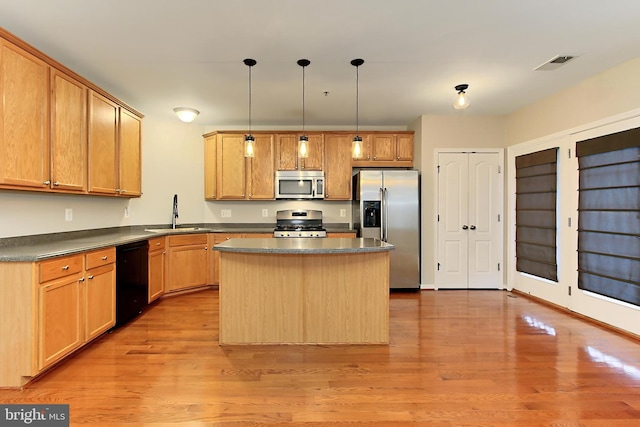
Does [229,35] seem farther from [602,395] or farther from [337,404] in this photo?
[602,395]

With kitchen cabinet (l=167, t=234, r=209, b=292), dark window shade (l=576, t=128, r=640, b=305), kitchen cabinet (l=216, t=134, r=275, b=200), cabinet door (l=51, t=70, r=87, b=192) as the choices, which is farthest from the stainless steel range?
dark window shade (l=576, t=128, r=640, b=305)

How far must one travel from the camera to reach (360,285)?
2.85 metres

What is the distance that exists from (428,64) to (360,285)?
2.15 metres

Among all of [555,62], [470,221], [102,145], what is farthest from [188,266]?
[555,62]

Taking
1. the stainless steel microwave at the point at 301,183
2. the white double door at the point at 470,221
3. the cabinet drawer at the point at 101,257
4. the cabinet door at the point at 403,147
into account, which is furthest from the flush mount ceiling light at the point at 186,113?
the white double door at the point at 470,221

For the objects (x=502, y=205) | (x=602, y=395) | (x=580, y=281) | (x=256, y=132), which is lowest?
(x=602, y=395)

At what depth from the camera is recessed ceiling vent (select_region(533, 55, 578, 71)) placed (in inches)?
119

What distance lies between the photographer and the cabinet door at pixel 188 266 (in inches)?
174

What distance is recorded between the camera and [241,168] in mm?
5078

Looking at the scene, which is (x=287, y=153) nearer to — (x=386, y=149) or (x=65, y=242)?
(x=386, y=149)

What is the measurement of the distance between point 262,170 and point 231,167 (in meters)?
0.47

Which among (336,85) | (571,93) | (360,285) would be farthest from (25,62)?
(571,93)

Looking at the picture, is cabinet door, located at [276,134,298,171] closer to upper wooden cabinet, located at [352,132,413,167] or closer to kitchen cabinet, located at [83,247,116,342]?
upper wooden cabinet, located at [352,132,413,167]

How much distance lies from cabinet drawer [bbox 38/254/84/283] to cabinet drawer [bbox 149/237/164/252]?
1.29 meters
